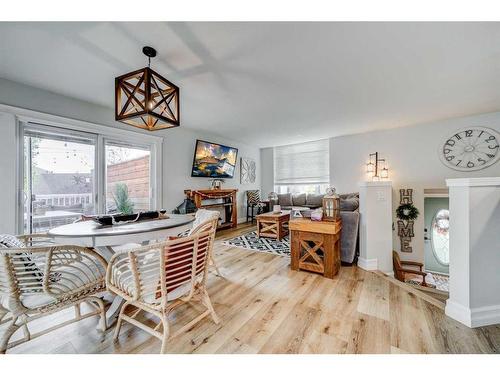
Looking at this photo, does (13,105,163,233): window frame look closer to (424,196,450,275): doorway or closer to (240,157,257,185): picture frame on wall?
(240,157,257,185): picture frame on wall

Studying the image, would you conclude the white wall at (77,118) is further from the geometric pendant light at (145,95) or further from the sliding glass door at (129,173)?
the geometric pendant light at (145,95)

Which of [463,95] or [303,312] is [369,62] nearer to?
[463,95]

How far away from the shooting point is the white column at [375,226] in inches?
102

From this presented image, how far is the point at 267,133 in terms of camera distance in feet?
16.2

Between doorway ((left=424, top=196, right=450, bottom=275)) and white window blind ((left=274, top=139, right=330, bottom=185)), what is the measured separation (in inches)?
93.0

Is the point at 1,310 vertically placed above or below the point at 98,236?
below

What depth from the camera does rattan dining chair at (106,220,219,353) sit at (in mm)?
1097

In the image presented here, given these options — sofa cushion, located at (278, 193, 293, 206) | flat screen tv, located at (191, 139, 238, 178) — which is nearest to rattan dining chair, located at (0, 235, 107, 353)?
flat screen tv, located at (191, 139, 238, 178)

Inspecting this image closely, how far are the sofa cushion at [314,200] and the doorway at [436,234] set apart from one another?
2.28 metres

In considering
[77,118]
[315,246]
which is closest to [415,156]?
[315,246]

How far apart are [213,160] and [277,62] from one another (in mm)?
3232

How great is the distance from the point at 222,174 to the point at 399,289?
422 cm

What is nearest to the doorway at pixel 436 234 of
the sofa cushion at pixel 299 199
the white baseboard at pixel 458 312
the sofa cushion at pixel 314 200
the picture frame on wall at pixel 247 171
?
the sofa cushion at pixel 314 200

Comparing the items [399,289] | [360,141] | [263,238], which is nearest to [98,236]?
[399,289]
